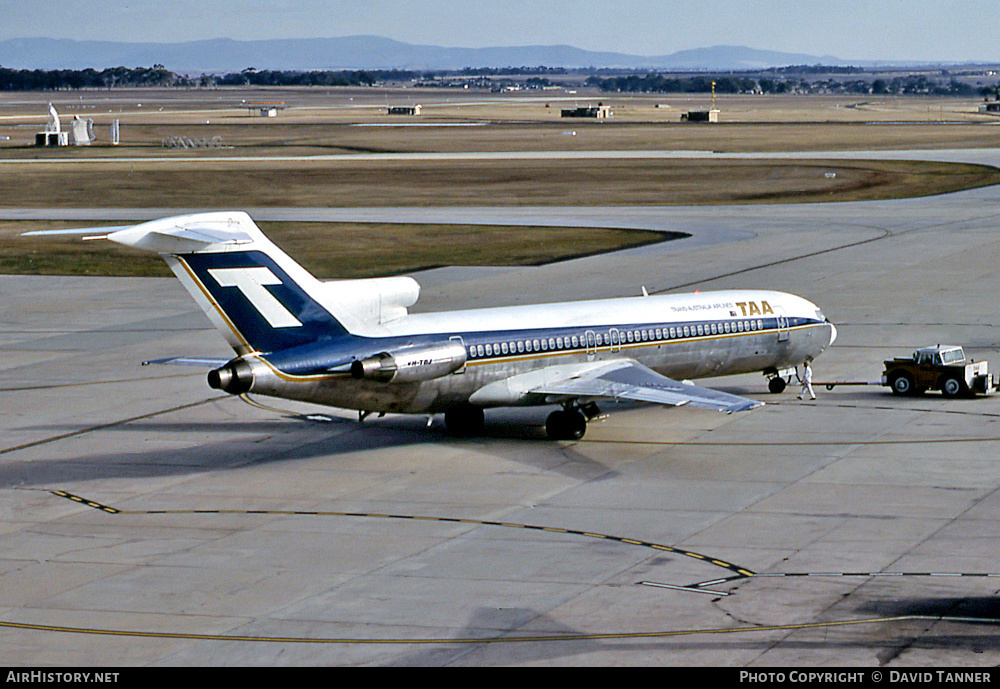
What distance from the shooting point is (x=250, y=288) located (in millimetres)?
36312

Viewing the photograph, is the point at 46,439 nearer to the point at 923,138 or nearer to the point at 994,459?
the point at 994,459

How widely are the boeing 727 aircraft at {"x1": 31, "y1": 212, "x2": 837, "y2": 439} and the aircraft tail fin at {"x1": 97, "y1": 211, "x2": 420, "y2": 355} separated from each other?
0.04 m

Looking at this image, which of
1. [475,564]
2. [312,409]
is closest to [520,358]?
[312,409]

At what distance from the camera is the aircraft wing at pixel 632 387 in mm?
37312

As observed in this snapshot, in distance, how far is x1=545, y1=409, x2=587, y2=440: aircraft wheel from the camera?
1588 inches

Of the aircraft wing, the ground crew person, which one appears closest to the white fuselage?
the aircraft wing

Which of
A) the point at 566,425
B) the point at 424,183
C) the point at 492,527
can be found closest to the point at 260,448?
the point at 566,425

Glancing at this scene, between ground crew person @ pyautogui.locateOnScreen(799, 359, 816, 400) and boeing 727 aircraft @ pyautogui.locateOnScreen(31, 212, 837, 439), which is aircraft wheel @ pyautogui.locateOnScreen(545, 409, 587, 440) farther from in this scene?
ground crew person @ pyautogui.locateOnScreen(799, 359, 816, 400)

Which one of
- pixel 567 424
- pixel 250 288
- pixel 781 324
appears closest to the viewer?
pixel 250 288

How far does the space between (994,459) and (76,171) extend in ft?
396

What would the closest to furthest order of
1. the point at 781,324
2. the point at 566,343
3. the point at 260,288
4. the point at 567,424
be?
1. the point at 260,288
2. the point at 567,424
3. the point at 566,343
4. the point at 781,324

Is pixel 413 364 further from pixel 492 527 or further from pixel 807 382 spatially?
pixel 807 382

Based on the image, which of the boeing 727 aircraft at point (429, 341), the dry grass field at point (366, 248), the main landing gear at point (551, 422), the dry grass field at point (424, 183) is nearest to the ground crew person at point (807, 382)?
the boeing 727 aircraft at point (429, 341)

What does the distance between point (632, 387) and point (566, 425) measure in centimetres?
225
